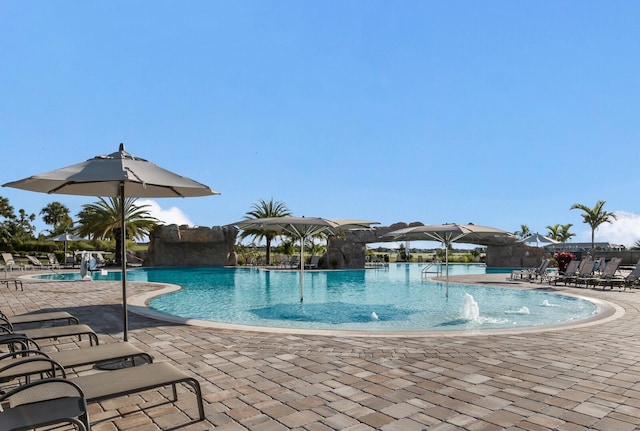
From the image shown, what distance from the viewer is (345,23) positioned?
40.2ft

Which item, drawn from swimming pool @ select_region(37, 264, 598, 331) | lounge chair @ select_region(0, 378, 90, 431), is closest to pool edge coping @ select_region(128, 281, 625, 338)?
swimming pool @ select_region(37, 264, 598, 331)

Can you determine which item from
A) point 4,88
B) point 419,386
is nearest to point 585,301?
point 419,386

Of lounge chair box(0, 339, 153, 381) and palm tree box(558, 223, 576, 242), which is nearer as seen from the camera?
lounge chair box(0, 339, 153, 381)

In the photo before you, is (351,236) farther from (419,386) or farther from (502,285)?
(419,386)

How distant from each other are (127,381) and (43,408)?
22.1 inches

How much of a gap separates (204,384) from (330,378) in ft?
4.28

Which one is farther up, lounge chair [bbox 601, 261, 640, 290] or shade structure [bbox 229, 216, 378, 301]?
shade structure [bbox 229, 216, 378, 301]

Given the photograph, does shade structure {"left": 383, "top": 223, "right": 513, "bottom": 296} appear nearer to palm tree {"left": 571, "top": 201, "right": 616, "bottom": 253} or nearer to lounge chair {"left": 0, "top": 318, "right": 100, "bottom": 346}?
lounge chair {"left": 0, "top": 318, "right": 100, "bottom": 346}

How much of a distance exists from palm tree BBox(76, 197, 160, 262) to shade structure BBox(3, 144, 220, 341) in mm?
25298

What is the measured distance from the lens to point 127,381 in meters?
3.14

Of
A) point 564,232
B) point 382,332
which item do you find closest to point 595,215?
point 564,232

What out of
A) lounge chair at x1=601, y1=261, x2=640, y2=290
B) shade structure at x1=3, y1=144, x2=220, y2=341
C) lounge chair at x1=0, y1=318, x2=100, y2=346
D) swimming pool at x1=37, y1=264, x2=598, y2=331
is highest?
shade structure at x1=3, y1=144, x2=220, y2=341

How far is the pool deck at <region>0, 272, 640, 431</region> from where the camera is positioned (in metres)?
3.45

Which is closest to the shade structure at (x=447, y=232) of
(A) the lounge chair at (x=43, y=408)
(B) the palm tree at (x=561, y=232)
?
(A) the lounge chair at (x=43, y=408)
